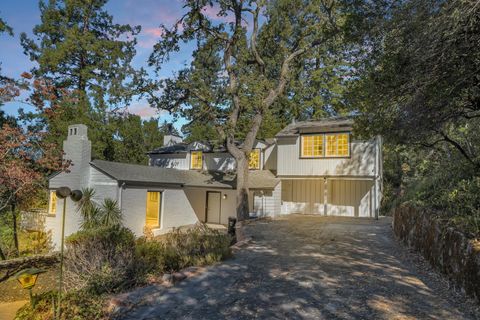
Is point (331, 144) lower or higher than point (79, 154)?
higher

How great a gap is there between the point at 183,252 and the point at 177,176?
1249 centimetres

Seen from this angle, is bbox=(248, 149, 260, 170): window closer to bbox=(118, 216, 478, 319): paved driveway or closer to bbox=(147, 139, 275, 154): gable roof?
bbox=(147, 139, 275, 154): gable roof

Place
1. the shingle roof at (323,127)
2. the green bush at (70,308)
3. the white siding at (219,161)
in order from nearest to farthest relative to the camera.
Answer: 1. the green bush at (70,308)
2. the shingle roof at (323,127)
3. the white siding at (219,161)

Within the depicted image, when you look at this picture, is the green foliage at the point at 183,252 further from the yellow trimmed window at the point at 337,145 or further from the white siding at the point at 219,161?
the white siding at the point at 219,161

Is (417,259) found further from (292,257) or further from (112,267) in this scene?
(112,267)

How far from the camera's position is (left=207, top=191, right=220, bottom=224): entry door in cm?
2097

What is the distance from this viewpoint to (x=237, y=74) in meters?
19.0

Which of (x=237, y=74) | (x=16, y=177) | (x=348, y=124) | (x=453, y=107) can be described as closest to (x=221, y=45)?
(x=237, y=74)

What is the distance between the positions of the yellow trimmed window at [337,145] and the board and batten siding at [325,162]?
291 mm

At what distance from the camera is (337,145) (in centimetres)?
1894

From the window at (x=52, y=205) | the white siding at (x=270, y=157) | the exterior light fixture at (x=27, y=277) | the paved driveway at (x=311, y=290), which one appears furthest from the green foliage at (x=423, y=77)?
the window at (x=52, y=205)

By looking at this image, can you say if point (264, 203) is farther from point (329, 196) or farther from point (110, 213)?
point (110, 213)

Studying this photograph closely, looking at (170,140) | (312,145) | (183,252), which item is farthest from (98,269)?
(170,140)

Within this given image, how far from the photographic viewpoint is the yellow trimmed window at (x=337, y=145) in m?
18.7
